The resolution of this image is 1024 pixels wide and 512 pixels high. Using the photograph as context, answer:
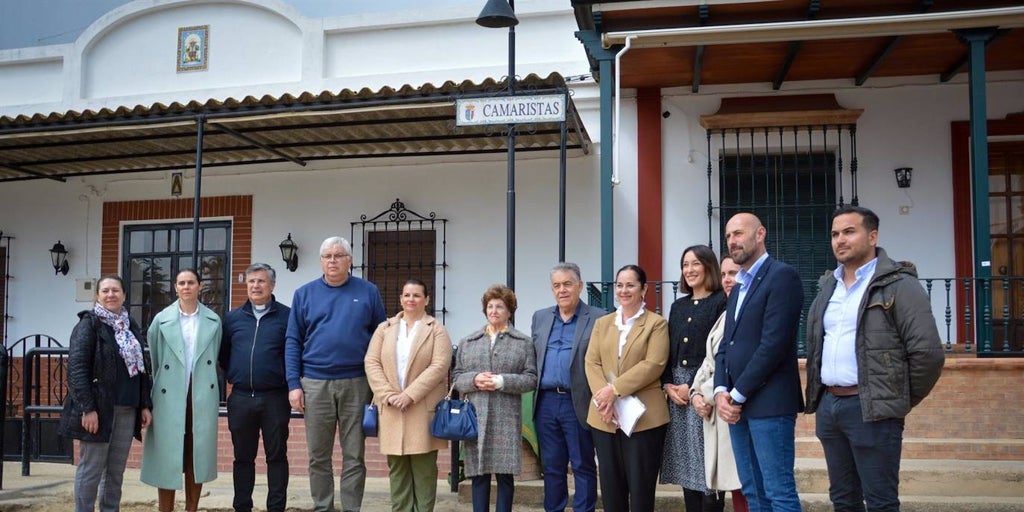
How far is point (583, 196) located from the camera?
9.12 metres

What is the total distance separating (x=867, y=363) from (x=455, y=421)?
2.34 meters

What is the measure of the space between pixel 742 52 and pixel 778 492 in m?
4.72

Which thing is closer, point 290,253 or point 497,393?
point 497,393

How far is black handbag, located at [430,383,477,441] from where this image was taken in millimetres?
5039

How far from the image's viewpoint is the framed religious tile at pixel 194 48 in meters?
10.5

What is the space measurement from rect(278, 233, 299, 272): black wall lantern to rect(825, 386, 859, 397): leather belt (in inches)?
282

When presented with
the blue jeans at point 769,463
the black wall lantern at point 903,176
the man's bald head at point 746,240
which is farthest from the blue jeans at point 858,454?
the black wall lantern at point 903,176

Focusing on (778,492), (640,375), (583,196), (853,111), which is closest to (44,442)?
(583,196)

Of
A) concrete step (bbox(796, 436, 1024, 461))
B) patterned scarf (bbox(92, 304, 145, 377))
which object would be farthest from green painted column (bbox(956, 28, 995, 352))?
patterned scarf (bbox(92, 304, 145, 377))

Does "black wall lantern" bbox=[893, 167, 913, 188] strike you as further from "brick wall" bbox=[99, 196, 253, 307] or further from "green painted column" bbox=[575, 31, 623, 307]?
"brick wall" bbox=[99, 196, 253, 307]

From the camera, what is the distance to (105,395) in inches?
202

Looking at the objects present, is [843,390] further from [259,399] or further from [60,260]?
[60,260]

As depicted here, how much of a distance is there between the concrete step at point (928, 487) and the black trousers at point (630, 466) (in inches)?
40.8

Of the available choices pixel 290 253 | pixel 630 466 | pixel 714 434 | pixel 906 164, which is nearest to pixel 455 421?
pixel 630 466
